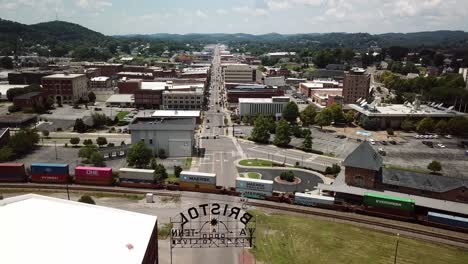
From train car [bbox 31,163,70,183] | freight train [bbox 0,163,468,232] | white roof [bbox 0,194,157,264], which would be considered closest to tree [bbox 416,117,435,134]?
freight train [bbox 0,163,468,232]

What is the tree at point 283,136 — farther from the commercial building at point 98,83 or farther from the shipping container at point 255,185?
the commercial building at point 98,83

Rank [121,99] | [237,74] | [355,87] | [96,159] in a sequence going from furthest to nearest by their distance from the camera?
[237,74] < [355,87] < [121,99] < [96,159]

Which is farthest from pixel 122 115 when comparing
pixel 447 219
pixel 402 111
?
pixel 447 219

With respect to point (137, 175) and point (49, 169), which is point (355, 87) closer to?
point (137, 175)

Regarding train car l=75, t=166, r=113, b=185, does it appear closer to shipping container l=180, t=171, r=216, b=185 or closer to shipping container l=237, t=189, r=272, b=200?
shipping container l=180, t=171, r=216, b=185

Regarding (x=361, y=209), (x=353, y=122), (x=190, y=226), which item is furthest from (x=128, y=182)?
(x=353, y=122)

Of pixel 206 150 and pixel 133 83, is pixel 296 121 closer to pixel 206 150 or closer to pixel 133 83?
pixel 206 150

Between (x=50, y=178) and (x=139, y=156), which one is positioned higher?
(x=139, y=156)
